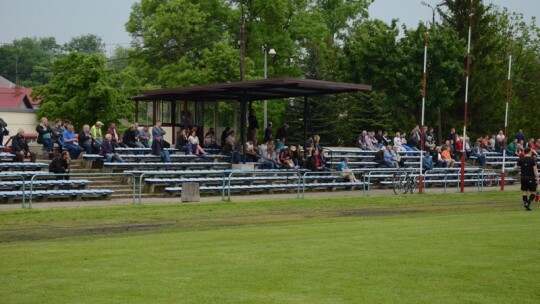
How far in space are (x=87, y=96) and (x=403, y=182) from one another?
3455 cm

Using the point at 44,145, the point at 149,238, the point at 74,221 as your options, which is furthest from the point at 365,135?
the point at 149,238

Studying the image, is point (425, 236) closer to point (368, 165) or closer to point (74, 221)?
point (74, 221)

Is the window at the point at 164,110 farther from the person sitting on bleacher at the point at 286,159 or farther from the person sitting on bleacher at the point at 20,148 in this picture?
the person sitting on bleacher at the point at 20,148

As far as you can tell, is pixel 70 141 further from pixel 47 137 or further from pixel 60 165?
pixel 60 165

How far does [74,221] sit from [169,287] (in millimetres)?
11964

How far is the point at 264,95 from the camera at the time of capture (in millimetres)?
39531

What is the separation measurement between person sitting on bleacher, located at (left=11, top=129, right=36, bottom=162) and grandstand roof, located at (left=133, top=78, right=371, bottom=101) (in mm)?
8118

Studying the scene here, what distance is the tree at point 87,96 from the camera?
65.6 metres

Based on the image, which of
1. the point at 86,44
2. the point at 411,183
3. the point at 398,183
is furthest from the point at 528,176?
the point at 86,44

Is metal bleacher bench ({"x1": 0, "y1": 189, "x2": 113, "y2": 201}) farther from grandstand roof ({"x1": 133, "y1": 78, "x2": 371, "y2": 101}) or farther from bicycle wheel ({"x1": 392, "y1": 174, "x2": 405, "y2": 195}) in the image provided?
bicycle wheel ({"x1": 392, "y1": 174, "x2": 405, "y2": 195})

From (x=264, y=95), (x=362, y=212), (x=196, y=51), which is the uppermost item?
(x=196, y=51)

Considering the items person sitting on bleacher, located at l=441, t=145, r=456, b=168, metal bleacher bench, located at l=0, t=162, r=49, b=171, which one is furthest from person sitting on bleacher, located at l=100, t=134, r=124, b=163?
person sitting on bleacher, located at l=441, t=145, r=456, b=168

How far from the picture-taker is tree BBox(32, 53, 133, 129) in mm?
65625

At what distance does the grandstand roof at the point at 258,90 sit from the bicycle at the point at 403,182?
154 inches
